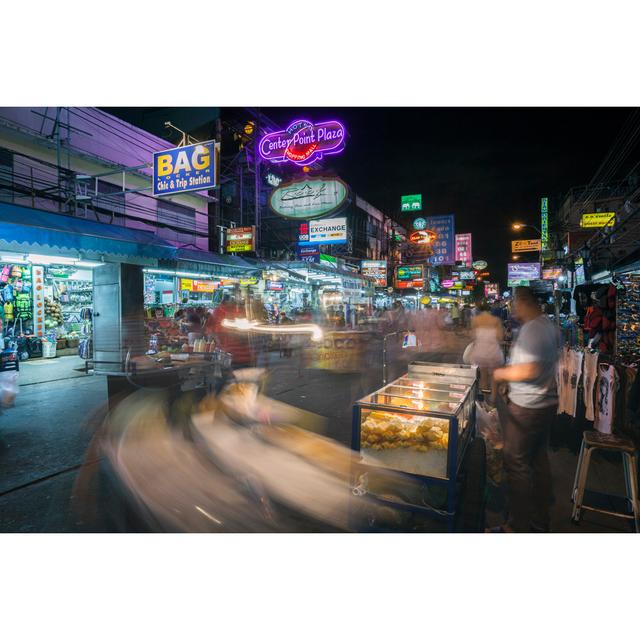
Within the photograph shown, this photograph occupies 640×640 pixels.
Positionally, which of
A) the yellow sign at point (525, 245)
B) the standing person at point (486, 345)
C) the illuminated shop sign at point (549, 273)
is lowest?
the standing person at point (486, 345)

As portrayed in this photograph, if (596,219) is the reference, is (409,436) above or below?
below

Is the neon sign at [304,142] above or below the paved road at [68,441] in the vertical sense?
above

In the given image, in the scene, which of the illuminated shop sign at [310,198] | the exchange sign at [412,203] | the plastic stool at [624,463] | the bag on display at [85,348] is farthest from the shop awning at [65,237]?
the exchange sign at [412,203]

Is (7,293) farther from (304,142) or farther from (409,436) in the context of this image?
(409,436)

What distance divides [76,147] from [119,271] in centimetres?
1169

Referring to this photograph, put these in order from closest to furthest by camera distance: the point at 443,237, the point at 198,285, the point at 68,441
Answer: the point at 68,441 < the point at 198,285 < the point at 443,237

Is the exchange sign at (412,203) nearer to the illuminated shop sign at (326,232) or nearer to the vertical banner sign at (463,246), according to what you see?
the vertical banner sign at (463,246)

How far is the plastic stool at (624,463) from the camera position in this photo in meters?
3.66

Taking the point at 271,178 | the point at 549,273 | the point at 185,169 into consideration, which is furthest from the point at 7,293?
the point at 549,273

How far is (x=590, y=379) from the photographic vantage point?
5133mm

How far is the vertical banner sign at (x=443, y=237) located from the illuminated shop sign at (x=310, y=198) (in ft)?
120

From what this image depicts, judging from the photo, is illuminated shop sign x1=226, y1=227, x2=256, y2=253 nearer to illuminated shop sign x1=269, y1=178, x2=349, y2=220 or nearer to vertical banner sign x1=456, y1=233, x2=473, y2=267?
illuminated shop sign x1=269, y1=178, x2=349, y2=220

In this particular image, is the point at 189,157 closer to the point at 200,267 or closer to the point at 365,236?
the point at 200,267

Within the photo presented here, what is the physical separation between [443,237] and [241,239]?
33.9m
